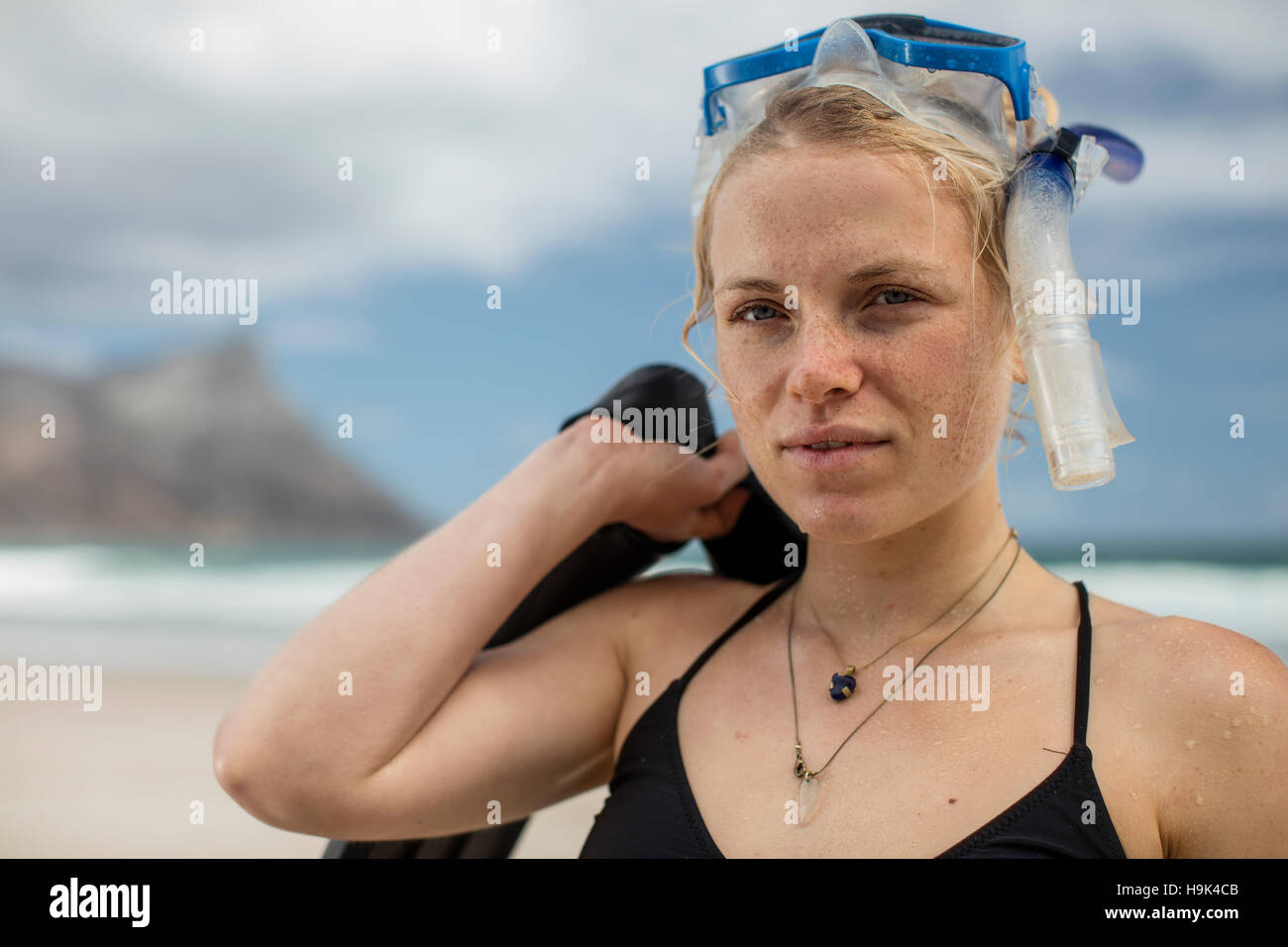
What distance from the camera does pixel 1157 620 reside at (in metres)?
1.20

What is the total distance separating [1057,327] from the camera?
43.3 inches

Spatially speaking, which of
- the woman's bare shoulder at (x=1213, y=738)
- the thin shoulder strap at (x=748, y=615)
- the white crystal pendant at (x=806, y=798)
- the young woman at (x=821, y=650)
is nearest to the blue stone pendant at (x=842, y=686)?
the young woman at (x=821, y=650)

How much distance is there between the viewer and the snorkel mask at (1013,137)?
1.08 metres

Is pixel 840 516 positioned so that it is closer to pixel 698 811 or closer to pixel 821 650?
pixel 821 650

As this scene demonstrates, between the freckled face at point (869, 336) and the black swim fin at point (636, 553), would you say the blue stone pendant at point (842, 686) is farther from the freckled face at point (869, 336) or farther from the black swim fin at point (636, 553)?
the black swim fin at point (636, 553)

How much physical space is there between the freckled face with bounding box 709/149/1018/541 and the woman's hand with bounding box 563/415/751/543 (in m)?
0.38

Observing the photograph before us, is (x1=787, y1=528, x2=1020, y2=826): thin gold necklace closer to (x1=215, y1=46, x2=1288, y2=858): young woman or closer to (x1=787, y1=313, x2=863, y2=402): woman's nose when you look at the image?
(x1=215, y1=46, x2=1288, y2=858): young woman

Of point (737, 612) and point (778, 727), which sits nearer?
point (778, 727)

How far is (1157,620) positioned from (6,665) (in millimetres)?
9145
